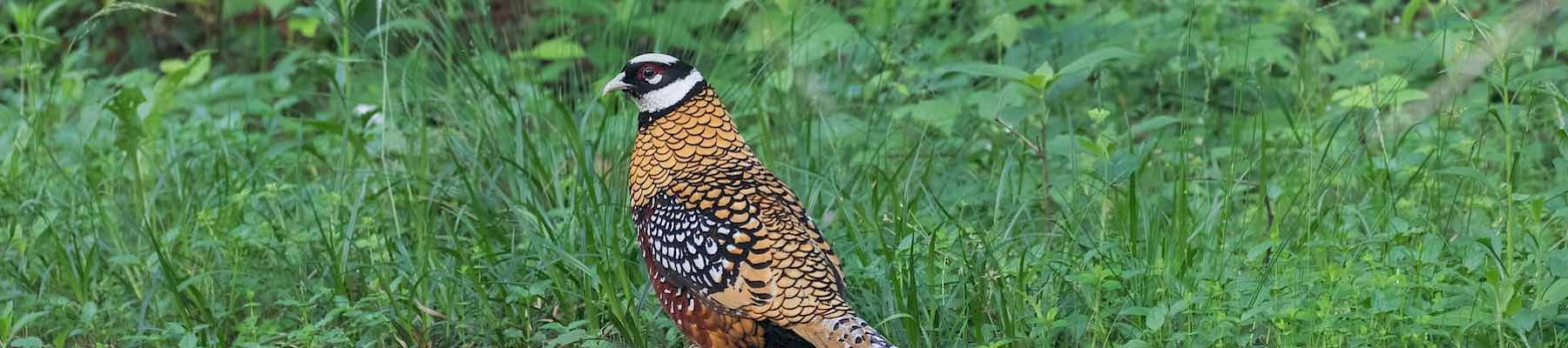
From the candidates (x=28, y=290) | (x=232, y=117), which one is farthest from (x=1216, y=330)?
(x=232, y=117)

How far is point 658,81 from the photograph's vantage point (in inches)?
153

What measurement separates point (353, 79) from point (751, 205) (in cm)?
332

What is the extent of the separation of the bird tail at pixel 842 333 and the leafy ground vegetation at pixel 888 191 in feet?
0.96

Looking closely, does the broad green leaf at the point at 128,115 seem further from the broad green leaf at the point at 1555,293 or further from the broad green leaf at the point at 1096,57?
the broad green leaf at the point at 1555,293

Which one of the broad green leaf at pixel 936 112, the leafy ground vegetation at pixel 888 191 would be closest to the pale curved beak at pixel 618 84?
the leafy ground vegetation at pixel 888 191

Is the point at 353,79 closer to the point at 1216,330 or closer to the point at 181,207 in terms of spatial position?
the point at 181,207

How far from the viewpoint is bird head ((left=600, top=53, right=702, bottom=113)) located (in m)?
3.88

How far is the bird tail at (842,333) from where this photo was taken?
3.49 m

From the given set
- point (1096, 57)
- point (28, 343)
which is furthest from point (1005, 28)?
point (28, 343)

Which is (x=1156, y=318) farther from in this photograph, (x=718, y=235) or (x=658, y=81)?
(x=658, y=81)

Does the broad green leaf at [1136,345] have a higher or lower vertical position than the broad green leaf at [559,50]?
lower

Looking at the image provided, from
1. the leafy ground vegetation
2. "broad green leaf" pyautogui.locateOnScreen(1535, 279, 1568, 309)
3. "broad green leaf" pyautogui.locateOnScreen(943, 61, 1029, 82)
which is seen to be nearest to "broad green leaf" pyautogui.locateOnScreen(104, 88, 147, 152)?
the leafy ground vegetation

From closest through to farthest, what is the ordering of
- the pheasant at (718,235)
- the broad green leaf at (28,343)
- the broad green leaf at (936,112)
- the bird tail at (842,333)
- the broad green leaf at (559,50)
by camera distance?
the bird tail at (842,333) → the pheasant at (718,235) → the broad green leaf at (28,343) → the broad green leaf at (936,112) → the broad green leaf at (559,50)

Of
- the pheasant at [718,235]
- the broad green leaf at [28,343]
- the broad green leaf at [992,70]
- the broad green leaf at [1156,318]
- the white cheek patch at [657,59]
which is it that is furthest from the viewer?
the broad green leaf at [992,70]
